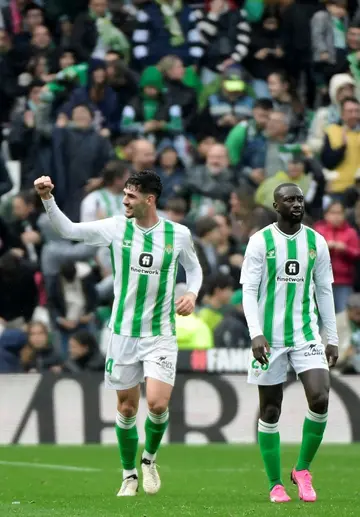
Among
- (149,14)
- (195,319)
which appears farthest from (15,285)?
(149,14)

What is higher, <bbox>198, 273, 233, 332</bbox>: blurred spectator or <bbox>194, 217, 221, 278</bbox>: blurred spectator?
<bbox>194, 217, 221, 278</bbox>: blurred spectator

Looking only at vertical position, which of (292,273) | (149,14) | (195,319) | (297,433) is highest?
(149,14)

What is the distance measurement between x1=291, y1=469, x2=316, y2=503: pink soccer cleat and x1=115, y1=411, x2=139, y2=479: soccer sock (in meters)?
1.25

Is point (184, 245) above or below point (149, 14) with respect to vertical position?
below

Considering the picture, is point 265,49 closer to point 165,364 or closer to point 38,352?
point 38,352

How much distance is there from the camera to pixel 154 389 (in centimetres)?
1030

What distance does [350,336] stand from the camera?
1619 cm

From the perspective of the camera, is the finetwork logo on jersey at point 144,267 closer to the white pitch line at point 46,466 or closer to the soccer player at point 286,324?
the soccer player at point 286,324

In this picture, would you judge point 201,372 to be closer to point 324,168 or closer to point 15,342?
point 15,342

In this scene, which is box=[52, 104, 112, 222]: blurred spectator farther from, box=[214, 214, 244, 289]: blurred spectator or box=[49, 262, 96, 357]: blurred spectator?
box=[214, 214, 244, 289]: blurred spectator

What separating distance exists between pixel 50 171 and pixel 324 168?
11.6ft

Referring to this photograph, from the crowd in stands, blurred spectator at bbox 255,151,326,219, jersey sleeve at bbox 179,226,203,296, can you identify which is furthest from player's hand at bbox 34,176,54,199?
blurred spectator at bbox 255,151,326,219

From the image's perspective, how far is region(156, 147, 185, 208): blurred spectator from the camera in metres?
18.1

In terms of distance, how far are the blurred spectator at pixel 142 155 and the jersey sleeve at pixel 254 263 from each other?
295 inches
